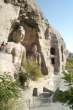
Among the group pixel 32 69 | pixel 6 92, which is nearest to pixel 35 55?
pixel 32 69

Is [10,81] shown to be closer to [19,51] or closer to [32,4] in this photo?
[19,51]

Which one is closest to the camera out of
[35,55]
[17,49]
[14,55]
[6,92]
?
[6,92]

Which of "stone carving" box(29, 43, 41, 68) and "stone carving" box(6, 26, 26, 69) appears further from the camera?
"stone carving" box(29, 43, 41, 68)

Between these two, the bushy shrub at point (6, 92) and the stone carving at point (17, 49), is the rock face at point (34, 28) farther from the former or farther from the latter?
the bushy shrub at point (6, 92)

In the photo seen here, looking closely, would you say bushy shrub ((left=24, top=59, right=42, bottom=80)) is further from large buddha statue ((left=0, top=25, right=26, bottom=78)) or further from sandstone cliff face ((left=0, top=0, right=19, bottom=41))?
sandstone cliff face ((left=0, top=0, right=19, bottom=41))

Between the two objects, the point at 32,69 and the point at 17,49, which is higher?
the point at 17,49

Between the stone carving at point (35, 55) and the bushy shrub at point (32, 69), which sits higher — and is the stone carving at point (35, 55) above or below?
above

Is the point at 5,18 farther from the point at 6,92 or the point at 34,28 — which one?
the point at 6,92

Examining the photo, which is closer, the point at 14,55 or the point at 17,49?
the point at 14,55

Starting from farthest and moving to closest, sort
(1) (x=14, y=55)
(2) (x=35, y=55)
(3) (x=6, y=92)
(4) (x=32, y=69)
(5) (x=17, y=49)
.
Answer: (2) (x=35, y=55) → (4) (x=32, y=69) → (5) (x=17, y=49) → (1) (x=14, y=55) → (3) (x=6, y=92)

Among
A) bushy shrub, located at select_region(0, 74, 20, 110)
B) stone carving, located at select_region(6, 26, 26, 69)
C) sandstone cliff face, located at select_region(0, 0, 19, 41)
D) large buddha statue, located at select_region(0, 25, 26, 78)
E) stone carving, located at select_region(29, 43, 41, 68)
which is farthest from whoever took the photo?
stone carving, located at select_region(29, 43, 41, 68)

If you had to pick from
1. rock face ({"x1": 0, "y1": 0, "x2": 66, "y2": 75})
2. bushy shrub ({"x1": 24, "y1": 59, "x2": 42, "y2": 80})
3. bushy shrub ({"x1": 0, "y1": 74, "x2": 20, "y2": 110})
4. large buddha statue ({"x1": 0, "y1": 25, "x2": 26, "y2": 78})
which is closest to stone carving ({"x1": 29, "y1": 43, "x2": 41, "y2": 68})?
rock face ({"x1": 0, "y1": 0, "x2": 66, "y2": 75})

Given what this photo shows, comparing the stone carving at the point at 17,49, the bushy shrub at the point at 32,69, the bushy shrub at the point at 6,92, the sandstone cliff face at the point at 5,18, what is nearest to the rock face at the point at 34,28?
the sandstone cliff face at the point at 5,18

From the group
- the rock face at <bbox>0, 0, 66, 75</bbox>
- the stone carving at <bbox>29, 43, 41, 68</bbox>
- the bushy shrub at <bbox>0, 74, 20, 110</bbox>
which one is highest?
the rock face at <bbox>0, 0, 66, 75</bbox>
